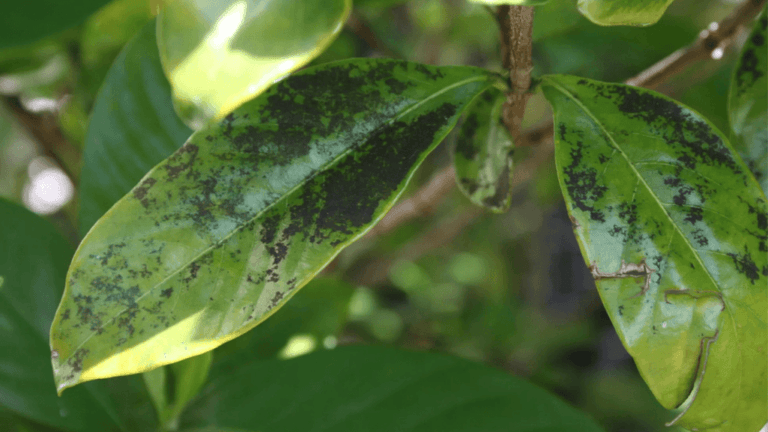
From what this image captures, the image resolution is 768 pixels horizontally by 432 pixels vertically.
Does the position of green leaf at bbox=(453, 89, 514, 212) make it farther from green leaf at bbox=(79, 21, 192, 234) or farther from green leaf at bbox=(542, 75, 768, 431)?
green leaf at bbox=(79, 21, 192, 234)

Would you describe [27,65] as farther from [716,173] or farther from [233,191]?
[716,173]

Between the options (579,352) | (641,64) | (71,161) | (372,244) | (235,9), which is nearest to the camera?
(235,9)

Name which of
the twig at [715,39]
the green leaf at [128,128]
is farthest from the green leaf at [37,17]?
the twig at [715,39]

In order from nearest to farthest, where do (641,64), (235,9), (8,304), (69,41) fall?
(235,9), (8,304), (641,64), (69,41)

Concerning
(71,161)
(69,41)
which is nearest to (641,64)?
(69,41)

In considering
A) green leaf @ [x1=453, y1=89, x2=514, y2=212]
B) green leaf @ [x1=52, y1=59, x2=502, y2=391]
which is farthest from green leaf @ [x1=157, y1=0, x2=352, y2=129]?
green leaf @ [x1=453, y1=89, x2=514, y2=212]

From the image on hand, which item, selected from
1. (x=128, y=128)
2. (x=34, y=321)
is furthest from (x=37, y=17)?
(x=34, y=321)

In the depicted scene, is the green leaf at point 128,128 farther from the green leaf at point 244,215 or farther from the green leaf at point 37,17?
the green leaf at point 244,215
